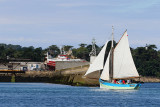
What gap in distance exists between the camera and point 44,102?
71875 mm

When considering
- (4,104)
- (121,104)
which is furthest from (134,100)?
(4,104)

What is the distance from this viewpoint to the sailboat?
103 meters

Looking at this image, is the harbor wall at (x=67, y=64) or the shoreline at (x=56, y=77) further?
the harbor wall at (x=67, y=64)

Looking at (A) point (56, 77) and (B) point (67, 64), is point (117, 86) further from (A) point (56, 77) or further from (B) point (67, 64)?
(B) point (67, 64)

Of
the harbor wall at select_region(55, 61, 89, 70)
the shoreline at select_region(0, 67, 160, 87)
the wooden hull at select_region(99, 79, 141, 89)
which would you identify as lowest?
the wooden hull at select_region(99, 79, 141, 89)

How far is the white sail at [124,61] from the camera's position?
102 metres

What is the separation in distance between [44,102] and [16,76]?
8690cm

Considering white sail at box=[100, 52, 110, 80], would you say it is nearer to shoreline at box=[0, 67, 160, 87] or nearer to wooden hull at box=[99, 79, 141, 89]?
wooden hull at box=[99, 79, 141, 89]

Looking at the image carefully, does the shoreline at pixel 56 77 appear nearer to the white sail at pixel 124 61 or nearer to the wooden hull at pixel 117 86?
the wooden hull at pixel 117 86

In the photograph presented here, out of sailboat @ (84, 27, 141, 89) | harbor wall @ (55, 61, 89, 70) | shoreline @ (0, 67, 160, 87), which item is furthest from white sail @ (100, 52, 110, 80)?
harbor wall @ (55, 61, 89, 70)

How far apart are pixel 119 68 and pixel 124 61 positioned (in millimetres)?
2106

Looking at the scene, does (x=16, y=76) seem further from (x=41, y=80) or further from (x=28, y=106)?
(x=28, y=106)

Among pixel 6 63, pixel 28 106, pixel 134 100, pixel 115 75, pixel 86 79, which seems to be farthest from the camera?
pixel 6 63

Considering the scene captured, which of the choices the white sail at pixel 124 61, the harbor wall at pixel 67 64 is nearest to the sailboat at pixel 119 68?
the white sail at pixel 124 61
